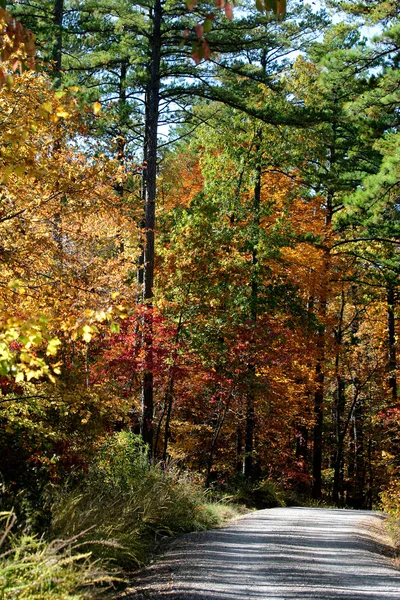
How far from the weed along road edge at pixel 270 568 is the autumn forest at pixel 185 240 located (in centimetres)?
142

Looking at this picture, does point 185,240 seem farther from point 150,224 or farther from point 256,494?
point 256,494

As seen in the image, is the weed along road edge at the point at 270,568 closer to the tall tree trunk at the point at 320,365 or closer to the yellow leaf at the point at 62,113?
the yellow leaf at the point at 62,113

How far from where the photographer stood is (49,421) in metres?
7.60

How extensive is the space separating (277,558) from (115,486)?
2519 mm

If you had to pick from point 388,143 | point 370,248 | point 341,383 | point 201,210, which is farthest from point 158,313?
point 341,383

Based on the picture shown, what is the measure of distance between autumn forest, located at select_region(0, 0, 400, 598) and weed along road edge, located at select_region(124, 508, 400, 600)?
1.42 m

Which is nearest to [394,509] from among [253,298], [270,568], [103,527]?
[270,568]

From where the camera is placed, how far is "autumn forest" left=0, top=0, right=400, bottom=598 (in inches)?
267

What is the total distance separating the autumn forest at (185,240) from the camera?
267 inches

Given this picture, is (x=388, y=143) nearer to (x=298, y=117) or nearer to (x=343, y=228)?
(x=298, y=117)

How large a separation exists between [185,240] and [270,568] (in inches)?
338

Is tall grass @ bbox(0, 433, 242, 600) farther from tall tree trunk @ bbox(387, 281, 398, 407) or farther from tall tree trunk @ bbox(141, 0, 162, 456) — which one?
tall tree trunk @ bbox(387, 281, 398, 407)

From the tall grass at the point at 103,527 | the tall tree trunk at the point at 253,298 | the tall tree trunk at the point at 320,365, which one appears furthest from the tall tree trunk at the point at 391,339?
the tall grass at the point at 103,527

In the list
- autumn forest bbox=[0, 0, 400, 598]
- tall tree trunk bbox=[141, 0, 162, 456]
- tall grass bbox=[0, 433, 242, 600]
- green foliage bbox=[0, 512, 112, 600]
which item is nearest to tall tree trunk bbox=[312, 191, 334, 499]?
autumn forest bbox=[0, 0, 400, 598]
